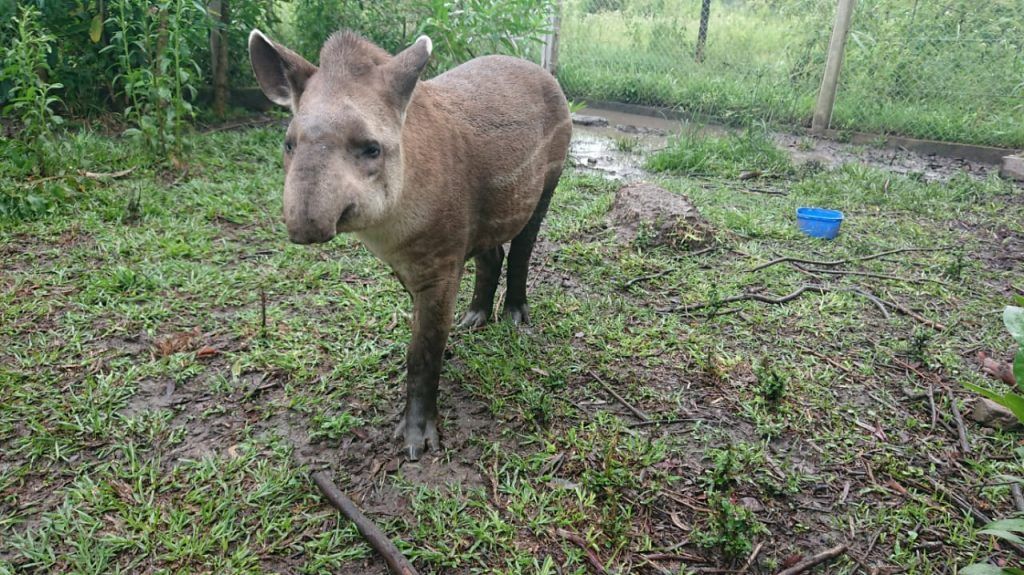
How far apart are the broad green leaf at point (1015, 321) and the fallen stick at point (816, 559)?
925 mm

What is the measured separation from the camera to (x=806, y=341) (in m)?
3.59

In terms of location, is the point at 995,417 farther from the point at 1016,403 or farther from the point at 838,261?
the point at 838,261

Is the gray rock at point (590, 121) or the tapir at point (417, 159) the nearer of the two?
the tapir at point (417, 159)

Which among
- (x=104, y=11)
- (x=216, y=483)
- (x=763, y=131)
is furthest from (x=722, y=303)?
(x=104, y=11)

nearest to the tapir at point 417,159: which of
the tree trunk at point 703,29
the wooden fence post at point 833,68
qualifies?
the wooden fence post at point 833,68

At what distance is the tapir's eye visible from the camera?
2.11 meters

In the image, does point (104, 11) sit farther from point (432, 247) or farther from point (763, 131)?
point (763, 131)

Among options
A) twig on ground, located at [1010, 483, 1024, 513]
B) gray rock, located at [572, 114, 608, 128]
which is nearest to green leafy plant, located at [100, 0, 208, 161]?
gray rock, located at [572, 114, 608, 128]

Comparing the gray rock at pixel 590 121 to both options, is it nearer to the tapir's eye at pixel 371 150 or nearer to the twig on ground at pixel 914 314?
the twig on ground at pixel 914 314

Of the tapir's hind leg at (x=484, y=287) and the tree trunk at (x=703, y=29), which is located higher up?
the tree trunk at (x=703, y=29)

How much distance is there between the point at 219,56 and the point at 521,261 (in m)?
5.05

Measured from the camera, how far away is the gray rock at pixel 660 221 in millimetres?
4703

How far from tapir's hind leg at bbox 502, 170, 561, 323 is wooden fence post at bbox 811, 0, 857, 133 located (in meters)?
6.17

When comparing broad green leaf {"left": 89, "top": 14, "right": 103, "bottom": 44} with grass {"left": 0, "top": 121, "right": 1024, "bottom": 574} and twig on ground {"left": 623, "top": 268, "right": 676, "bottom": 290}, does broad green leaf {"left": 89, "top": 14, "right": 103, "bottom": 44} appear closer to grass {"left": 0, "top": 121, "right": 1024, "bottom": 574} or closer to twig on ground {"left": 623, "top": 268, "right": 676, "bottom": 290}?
grass {"left": 0, "top": 121, "right": 1024, "bottom": 574}
